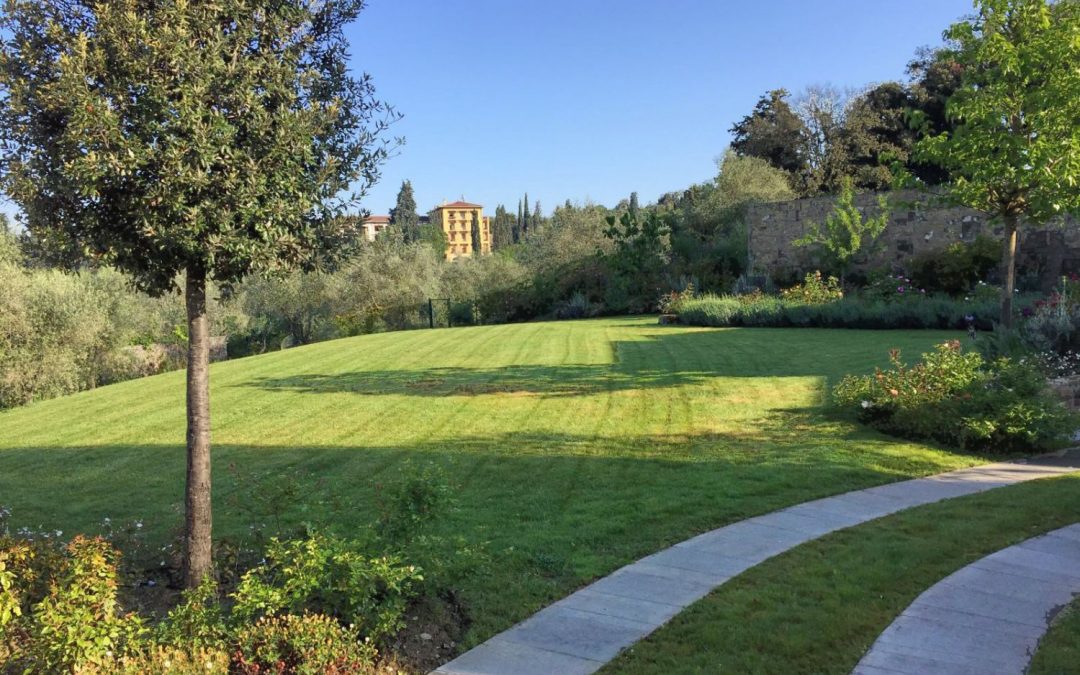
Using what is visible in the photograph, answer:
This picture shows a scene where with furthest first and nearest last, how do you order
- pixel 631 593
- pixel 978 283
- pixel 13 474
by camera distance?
pixel 978 283, pixel 13 474, pixel 631 593

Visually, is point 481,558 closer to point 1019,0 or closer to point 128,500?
point 128,500

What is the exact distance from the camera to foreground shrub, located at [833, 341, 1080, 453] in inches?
305

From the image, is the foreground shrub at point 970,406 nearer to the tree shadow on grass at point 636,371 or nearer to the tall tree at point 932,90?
the tree shadow on grass at point 636,371

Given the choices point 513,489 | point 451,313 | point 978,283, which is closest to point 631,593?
point 513,489

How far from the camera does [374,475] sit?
285 inches

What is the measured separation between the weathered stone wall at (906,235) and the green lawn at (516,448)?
824 cm

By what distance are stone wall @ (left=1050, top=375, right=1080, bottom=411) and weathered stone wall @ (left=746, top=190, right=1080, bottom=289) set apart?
27.3 feet

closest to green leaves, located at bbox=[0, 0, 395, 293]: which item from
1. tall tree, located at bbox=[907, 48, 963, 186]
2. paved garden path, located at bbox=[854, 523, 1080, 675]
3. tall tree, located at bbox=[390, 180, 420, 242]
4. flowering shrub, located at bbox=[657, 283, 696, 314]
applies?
paved garden path, located at bbox=[854, 523, 1080, 675]

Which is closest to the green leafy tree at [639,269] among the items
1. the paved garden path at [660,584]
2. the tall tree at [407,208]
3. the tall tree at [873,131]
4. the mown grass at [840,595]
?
the tall tree at [873,131]

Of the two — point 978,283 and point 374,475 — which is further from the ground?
point 978,283

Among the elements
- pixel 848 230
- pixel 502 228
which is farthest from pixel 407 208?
pixel 848 230

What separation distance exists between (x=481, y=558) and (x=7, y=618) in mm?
2331

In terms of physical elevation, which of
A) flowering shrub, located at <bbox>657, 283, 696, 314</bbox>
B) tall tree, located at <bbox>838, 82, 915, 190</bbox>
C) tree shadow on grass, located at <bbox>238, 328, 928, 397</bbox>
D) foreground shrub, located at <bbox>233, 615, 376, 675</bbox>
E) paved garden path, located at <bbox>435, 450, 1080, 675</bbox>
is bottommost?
paved garden path, located at <bbox>435, 450, 1080, 675</bbox>

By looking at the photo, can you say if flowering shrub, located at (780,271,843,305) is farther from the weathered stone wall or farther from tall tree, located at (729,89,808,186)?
tall tree, located at (729,89,808,186)
